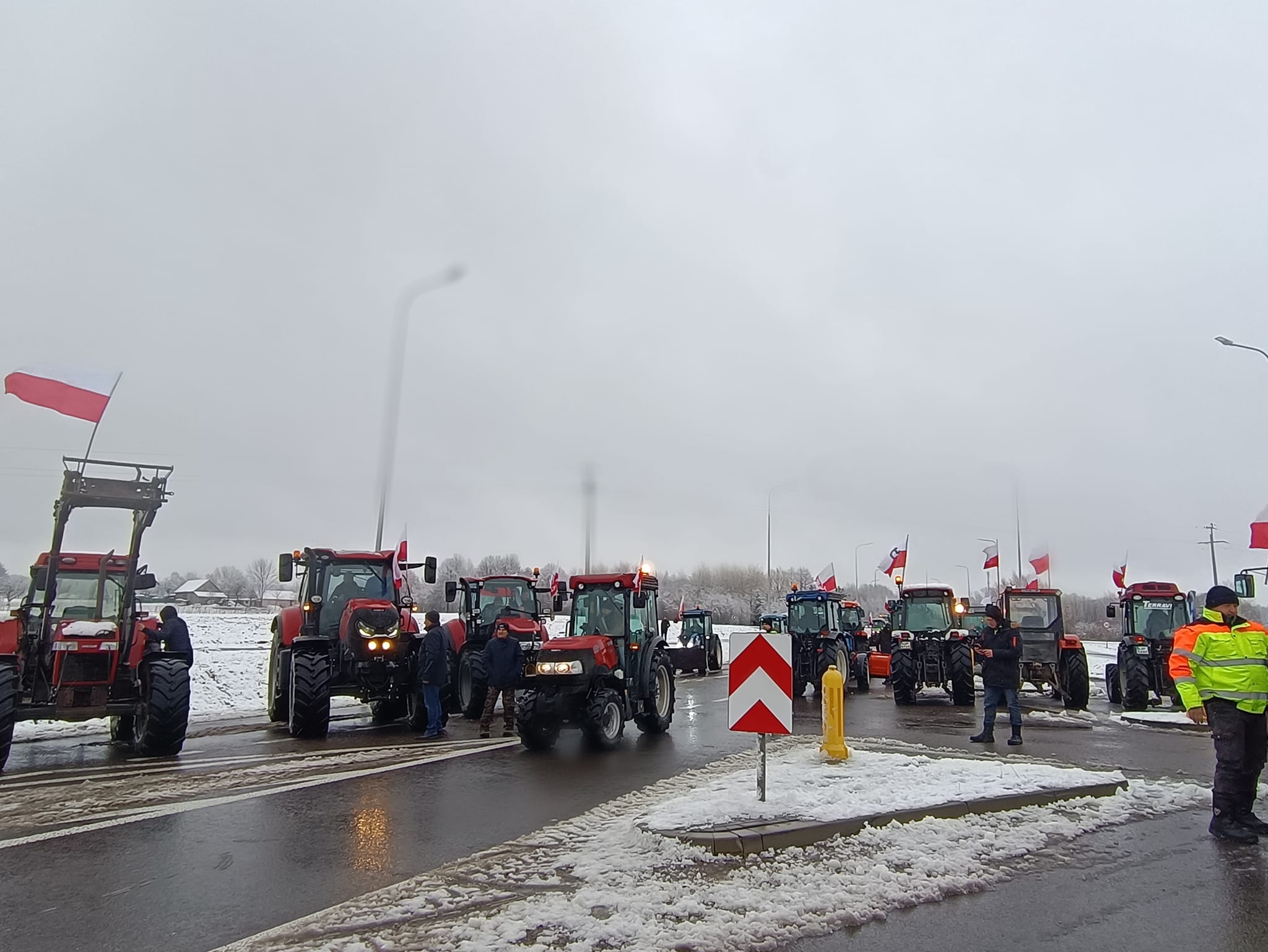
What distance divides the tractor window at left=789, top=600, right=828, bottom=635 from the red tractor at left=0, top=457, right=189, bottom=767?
14.3m

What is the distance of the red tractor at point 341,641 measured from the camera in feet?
41.1

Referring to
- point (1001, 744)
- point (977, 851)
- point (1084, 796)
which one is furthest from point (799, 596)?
point (977, 851)

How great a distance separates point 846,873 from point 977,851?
4.03 ft

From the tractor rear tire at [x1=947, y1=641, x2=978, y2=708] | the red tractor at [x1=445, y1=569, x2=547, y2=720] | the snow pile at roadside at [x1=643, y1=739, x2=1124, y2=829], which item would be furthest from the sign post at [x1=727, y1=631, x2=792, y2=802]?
the tractor rear tire at [x1=947, y1=641, x2=978, y2=708]

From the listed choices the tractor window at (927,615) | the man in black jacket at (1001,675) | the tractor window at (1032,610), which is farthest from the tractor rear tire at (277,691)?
the tractor window at (1032,610)

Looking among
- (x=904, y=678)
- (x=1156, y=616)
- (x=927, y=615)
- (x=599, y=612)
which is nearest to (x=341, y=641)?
(x=599, y=612)

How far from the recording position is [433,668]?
12.9 meters

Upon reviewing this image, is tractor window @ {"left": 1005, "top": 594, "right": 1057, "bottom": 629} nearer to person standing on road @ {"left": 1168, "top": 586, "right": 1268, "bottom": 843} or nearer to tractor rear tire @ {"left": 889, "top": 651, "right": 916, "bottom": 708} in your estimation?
tractor rear tire @ {"left": 889, "top": 651, "right": 916, "bottom": 708}

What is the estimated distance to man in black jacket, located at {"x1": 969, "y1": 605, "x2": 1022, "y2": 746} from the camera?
1216 centimetres

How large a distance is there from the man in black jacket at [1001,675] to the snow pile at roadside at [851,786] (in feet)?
7.20

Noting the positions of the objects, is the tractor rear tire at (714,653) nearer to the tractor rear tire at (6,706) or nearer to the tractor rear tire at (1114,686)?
the tractor rear tire at (1114,686)

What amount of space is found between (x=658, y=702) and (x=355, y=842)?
22.3ft

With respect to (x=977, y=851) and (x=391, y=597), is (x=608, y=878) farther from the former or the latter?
(x=391, y=597)

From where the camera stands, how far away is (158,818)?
7.51 m
